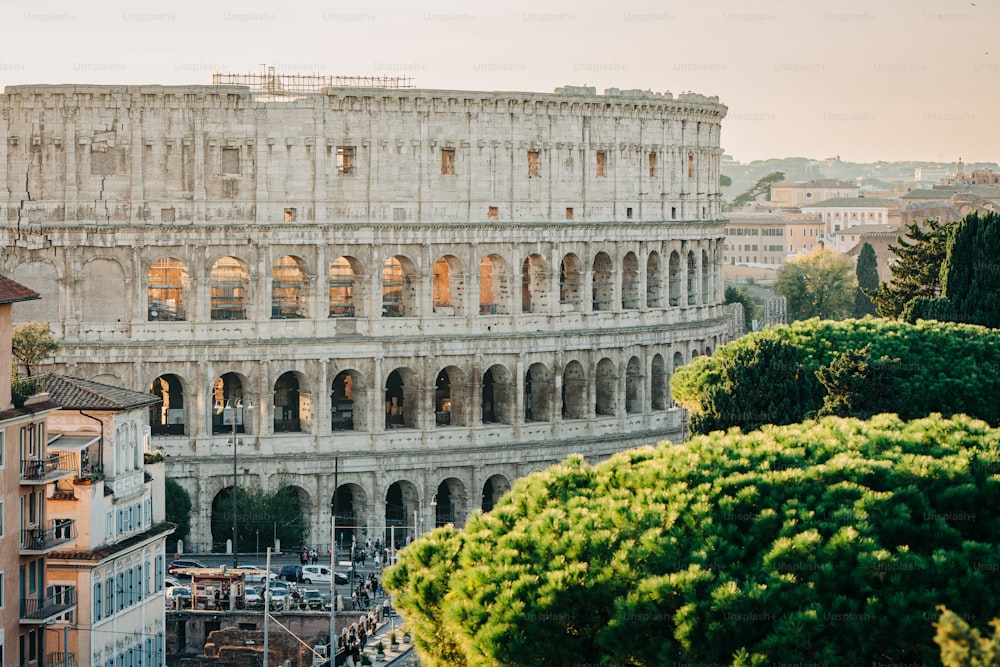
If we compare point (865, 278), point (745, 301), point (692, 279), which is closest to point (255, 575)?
point (692, 279)

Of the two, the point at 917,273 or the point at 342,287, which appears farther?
the point at 917,273

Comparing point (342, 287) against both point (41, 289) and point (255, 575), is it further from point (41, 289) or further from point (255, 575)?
point (255, 575)

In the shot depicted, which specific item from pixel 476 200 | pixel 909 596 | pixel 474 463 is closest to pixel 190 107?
pixel 476 200

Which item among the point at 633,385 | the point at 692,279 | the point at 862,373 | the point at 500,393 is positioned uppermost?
the point at 692,279

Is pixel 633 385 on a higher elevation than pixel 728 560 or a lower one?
higher

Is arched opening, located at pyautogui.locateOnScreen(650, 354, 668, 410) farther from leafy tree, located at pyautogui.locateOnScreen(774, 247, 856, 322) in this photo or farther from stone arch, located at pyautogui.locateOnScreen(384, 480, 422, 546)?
leafy tree, located at pyautogui.locateOnScreen(774, 247, 856, 322)

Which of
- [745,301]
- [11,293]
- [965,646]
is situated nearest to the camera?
[965,646]

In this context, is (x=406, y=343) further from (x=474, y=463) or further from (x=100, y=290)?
(x=100, y=290)
